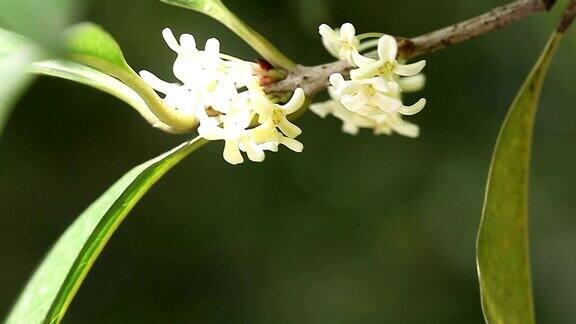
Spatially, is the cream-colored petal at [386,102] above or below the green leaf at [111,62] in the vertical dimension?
above

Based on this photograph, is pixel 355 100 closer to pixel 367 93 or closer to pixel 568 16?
pixel 367 93

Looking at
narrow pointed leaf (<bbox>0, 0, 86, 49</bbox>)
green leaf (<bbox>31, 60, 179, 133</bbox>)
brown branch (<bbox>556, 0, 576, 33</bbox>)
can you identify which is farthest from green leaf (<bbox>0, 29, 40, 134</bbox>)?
brown branch (<bbox>556, 0, 576, 33</bbox>)

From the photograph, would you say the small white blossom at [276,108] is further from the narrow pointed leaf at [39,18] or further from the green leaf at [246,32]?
the narrow pointed leaf at [39,18]

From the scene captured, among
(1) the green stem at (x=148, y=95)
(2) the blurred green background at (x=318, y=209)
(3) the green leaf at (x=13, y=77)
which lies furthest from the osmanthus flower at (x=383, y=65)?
(2) the blurred green background at (x=318, y=209)

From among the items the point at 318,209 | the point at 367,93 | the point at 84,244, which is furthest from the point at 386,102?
the point at 318,209

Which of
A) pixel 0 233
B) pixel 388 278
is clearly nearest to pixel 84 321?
pixel 0 233
